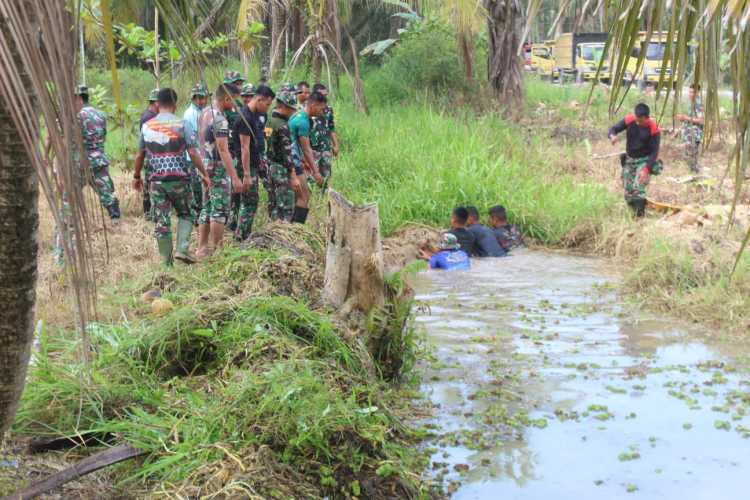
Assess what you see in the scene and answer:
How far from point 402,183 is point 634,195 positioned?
10.2 ft

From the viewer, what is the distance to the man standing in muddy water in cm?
1134

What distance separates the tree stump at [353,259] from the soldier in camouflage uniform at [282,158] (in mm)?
3201

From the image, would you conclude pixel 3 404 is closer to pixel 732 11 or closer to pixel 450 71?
pixel 732 11

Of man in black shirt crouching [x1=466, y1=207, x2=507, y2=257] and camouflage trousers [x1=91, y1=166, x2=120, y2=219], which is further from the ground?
camouflage trousers [x1=91, y1=166, x2=120, y2=219]

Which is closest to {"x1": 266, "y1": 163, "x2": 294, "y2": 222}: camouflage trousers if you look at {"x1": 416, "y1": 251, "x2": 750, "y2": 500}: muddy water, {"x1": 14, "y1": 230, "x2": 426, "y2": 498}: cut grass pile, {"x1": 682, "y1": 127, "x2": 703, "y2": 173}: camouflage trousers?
{"x1": 416, "y1": 251, "x2": 750, "y2": 500}: muddy water

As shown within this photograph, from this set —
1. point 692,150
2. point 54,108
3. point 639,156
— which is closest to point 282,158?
point 639,156

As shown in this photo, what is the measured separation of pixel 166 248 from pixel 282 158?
1.65 m

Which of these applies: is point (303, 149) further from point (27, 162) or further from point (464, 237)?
point (27, 162)

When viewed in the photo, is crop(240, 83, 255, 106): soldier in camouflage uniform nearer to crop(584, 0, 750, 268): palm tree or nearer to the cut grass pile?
the cut grass pile

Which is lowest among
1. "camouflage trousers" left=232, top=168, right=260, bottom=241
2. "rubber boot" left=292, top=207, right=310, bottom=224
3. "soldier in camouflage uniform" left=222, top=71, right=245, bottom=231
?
"rubber boot" left=292, top=207, right=310, bottom=224

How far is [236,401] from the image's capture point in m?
3.96

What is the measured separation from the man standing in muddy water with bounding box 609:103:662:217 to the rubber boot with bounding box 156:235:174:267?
6294 millimetres

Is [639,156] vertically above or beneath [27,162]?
beneath

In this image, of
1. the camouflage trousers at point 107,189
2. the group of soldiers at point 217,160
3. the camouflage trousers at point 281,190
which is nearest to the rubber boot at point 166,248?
the group of soldiers at point 217,160
